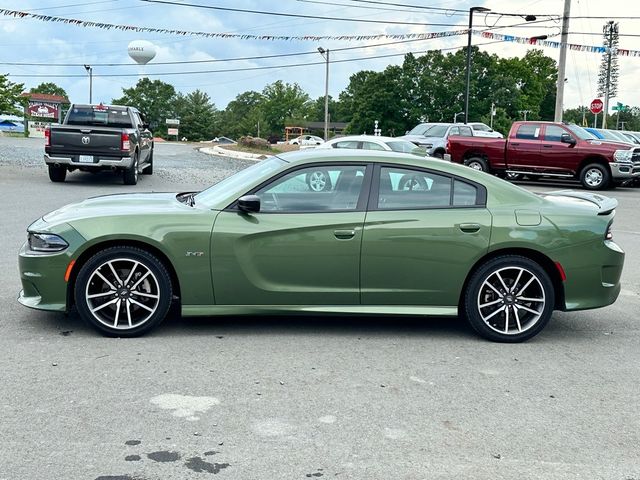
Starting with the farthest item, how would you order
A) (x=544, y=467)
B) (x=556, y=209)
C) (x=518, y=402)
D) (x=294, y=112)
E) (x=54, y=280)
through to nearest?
1. (x=294, y=112)
2. (x=556, y=209)
3. (x=54, y=280)
4. (x=518, y=402)
5. (x=544, y=467)

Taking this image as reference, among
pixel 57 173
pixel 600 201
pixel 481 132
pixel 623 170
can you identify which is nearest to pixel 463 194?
pixel 600 201

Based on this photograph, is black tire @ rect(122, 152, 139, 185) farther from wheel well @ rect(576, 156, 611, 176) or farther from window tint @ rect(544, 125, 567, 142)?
wheel well @ rect(576, 156, 611, 176)

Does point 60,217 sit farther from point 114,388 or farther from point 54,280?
point 114,388

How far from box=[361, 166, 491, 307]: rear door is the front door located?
0.12 meters

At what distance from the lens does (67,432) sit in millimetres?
3850

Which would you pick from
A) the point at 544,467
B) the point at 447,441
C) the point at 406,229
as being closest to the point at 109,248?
the point at 406,229

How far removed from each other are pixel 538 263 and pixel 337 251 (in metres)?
1.60

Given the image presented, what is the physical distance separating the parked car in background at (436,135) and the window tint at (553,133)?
5.07m

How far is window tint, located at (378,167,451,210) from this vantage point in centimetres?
576

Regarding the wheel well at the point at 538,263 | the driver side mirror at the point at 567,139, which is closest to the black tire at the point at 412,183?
the wheel well at the point at 538,263

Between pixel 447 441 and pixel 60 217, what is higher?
pixel 60 217

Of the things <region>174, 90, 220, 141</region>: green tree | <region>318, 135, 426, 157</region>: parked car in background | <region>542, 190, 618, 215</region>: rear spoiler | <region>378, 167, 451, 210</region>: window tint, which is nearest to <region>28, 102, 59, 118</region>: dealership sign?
<region>174, 90, 220, 141</region>: green tree

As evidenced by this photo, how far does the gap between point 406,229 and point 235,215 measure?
1296 millimetres

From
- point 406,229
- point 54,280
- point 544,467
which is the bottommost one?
point 544,467
